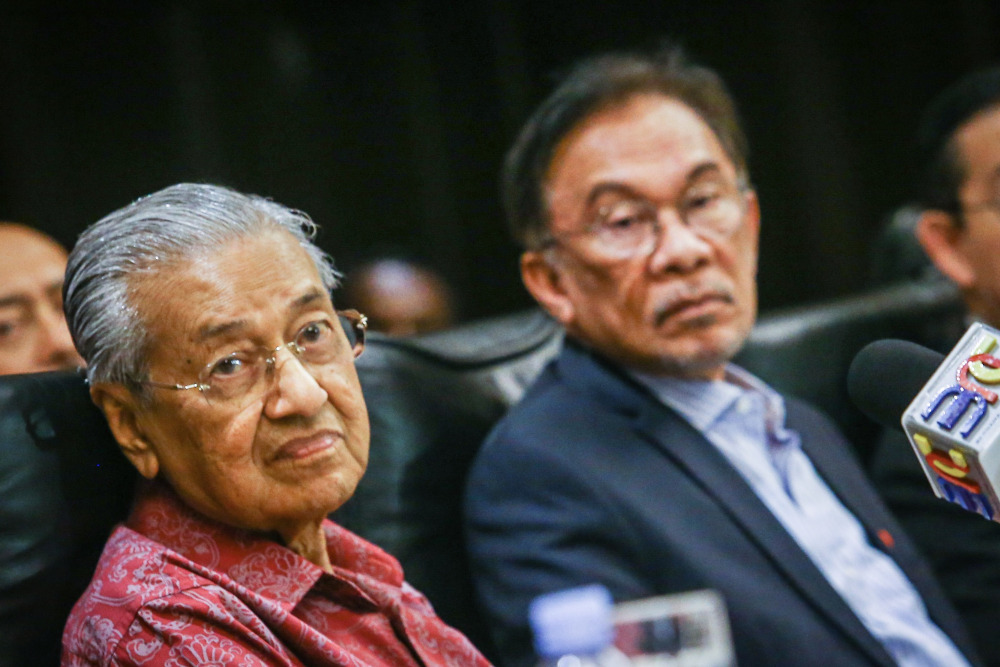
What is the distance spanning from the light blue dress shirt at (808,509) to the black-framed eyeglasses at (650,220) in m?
0.19

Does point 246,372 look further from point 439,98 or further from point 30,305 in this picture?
point 439,98

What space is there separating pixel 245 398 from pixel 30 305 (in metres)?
Answer: 0.50

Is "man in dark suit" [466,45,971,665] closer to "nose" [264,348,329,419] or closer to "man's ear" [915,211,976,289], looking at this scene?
"man's ear" [915,211,976,289]

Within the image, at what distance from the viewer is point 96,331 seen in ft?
Answer: 2.38

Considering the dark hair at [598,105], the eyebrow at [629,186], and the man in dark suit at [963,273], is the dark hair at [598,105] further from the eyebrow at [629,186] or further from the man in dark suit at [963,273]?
the man in dark suit at [963,273]

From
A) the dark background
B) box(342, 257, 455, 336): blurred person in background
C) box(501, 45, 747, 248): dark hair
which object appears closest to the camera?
box(501, 45, 747, 248): dark hair

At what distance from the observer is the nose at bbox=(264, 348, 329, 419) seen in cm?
69

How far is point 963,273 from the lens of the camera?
1.55 m

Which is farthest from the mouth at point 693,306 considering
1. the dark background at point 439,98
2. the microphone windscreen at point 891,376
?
the dark background at point 439,98

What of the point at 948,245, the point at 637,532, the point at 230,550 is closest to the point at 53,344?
the point at 230,550

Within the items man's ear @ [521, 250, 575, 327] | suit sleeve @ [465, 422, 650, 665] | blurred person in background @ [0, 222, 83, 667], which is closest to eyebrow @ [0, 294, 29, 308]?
blurred person in background @ [0, 222, 83, 667]

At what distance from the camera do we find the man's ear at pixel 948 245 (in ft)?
5.07

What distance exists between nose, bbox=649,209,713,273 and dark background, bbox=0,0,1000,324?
104 centimetres

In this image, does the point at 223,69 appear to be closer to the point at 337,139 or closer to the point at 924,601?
the point at 337,139
